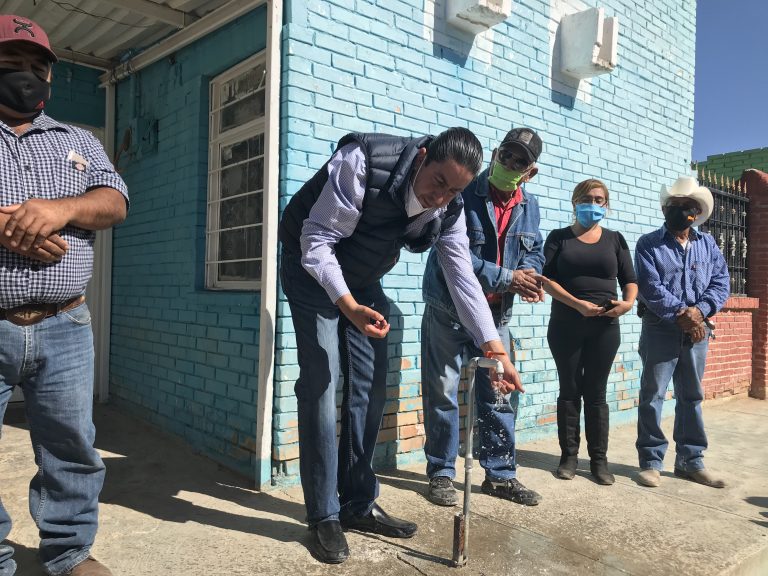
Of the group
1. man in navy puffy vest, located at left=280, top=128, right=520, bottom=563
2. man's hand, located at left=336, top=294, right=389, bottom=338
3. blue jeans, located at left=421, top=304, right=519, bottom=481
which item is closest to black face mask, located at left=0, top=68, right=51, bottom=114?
man in navy puffy vest, located at left=280, top=128, right=520, bottom=563

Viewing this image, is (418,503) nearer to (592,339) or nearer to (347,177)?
(592,339)

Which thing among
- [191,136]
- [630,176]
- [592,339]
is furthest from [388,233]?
[630,176]

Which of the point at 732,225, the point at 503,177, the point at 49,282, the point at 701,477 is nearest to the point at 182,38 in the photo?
the point at 503,177

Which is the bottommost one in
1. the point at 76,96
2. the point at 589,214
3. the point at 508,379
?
the point at 508,379

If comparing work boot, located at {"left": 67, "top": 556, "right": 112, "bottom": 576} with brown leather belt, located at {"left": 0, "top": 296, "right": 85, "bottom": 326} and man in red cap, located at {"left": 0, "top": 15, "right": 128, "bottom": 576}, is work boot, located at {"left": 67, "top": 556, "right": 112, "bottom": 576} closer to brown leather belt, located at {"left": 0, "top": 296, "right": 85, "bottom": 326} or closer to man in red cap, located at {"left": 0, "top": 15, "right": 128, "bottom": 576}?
man in red cap, located at {"left": 0, "top": 15, "right": 128, "bottom": 576}

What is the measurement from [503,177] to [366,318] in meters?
1.52

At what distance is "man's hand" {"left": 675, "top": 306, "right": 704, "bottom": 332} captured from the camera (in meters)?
3.83

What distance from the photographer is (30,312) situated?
207 cm

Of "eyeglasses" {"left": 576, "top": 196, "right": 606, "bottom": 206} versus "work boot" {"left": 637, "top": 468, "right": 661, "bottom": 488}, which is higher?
"eyeglasses" {"left": 576, "top": 196, "right": 606, "bottom": 206}

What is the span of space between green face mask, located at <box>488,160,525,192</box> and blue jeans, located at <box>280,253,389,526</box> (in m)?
1.04

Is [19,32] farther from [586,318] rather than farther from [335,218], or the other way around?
[586,318]

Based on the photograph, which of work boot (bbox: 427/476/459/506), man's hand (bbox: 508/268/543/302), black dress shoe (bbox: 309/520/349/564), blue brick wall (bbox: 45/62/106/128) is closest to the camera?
black dress shoe (bbox: 309/520/349/564)

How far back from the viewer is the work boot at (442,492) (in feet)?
10.7

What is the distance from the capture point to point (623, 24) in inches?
220
